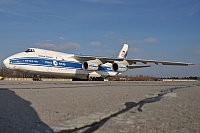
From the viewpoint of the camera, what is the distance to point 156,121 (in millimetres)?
3512

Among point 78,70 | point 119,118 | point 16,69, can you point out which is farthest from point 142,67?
point 119,118

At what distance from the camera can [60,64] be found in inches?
984

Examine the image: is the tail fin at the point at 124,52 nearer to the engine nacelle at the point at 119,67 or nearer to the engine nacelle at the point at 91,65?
the engine nacelle at the point at 119,67

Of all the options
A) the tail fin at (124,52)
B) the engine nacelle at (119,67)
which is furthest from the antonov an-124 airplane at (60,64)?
the tail fin at (124,52)

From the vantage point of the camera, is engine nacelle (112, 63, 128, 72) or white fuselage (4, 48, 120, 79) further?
engine nacelle (112, 63, 128, 72)

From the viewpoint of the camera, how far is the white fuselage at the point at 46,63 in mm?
22609

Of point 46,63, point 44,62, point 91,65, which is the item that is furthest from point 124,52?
point 44,62

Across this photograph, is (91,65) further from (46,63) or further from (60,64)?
(46,63)

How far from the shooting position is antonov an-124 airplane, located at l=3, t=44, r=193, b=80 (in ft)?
74.8

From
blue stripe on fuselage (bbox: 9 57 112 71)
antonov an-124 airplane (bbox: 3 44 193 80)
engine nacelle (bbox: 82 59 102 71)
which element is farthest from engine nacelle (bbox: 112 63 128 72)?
blue stripe on fuselage (bbox: 9 57 112 71)

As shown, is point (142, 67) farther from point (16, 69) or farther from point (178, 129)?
point (178, 129)

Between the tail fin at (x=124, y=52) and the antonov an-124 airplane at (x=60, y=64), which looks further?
the tail fin at (x=124, y=52)

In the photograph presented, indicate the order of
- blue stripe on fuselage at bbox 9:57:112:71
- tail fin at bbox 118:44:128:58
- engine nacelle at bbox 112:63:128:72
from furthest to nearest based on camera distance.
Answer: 1. tail fin at bbox 118:44:128:58
2. engine nacelle at bbox 112:63:128:72
3. blue stripe on fuselage at bbox 9:57:112:71

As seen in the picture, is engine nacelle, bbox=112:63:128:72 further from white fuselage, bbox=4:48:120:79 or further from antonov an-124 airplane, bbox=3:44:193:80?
white fuselage, bbox=4:48:120:79
